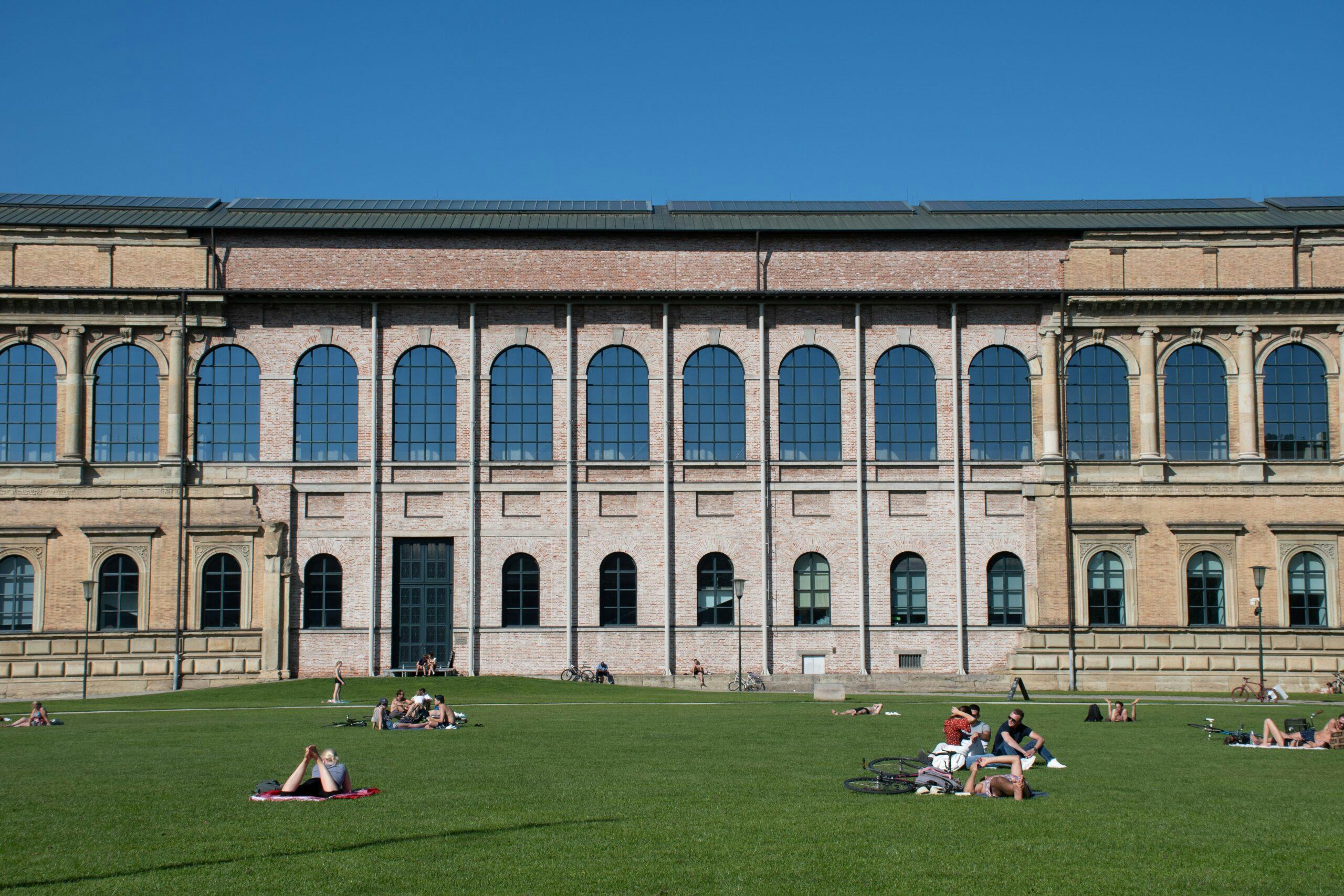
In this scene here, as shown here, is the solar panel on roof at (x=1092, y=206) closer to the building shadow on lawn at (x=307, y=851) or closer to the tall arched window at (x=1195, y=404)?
the tall arched window at (x=1195, y=404)

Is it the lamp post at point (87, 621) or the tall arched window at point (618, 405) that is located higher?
the tall arched window at point (618, 405)

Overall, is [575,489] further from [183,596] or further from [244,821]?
[244,821]

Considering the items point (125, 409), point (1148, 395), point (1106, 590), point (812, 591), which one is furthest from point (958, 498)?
point (125, 409)

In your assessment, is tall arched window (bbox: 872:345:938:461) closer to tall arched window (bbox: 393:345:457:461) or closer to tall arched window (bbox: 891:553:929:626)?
tall arched window (bbox: 891:553:929:626)

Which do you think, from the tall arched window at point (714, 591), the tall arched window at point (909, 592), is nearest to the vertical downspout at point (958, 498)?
the tall arched window at point (909, 592)

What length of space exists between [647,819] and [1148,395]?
35021 mm

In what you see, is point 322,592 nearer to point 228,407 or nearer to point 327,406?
point 327,406

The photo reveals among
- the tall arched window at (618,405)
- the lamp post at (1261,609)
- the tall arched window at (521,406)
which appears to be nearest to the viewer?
the lamp post at (1261,609)

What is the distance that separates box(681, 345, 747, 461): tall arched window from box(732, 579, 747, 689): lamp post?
4733mm

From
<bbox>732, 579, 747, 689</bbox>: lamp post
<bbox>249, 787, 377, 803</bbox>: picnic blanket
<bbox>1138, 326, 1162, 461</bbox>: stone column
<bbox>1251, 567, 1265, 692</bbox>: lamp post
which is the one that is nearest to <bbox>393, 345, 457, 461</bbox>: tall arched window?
<bbox>732, 579, 747, 689</bbox>: lamp post

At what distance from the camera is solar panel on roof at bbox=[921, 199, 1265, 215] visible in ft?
163

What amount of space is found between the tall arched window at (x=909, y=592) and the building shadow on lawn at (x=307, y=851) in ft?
102

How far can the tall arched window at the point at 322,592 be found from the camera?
44.3 m

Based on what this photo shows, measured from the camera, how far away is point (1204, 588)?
4434 centimetres
